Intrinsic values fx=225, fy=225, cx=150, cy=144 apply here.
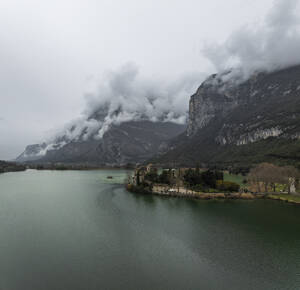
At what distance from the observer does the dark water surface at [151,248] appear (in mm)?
23344

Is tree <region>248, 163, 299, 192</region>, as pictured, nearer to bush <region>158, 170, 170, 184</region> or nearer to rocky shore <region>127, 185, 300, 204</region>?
rocky shore <region>127, 185, 300, 204</region>

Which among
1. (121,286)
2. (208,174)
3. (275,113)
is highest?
(275,113)

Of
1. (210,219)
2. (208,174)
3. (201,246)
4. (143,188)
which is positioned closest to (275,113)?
(208,174)

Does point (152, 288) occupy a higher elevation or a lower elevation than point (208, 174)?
lower

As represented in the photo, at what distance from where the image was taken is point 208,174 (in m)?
79.0

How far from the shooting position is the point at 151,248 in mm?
31547

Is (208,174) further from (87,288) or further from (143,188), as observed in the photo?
(87,288)

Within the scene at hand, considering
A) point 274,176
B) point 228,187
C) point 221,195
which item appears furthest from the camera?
point 228,187

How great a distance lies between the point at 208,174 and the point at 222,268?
54845mm

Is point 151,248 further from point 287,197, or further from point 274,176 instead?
point 274,176

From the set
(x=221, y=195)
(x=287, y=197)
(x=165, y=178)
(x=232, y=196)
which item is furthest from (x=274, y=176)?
(x=165, y=178)

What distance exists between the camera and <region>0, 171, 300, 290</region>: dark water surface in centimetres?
2334

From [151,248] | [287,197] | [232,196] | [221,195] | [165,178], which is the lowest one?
[151,248]

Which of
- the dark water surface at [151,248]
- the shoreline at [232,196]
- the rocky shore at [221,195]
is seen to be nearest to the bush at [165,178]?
the rocky shore at [221,195]
